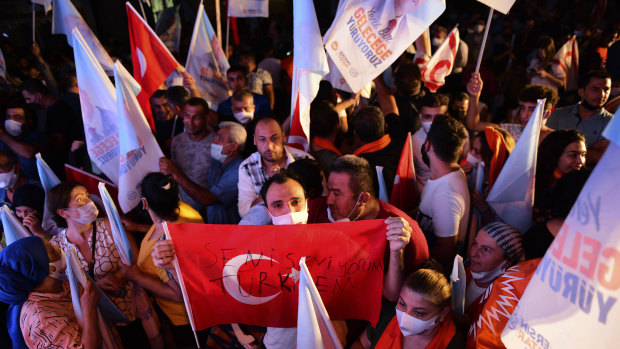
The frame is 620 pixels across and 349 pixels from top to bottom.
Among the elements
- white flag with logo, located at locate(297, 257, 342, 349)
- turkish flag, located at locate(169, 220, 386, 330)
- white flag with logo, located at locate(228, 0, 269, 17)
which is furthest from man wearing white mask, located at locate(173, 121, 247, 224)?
white flag with logo, located at locate(228, 0, 269, 17)

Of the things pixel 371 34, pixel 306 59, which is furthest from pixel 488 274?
pixel 306 59

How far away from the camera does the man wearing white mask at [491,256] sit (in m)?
2.47

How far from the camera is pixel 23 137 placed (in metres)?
4.76

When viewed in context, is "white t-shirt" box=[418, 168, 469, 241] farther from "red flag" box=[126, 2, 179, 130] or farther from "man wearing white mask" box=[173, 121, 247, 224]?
"red flag" box=[126, 2, 179, 130]

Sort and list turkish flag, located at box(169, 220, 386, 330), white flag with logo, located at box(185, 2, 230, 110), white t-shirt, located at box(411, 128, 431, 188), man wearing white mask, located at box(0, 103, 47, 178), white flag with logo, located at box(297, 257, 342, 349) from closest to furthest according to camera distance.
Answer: white flag with logo, located at box(297, 257, 342, 349) → turkish flag, located at box(169, 220, 386, 330) → white t-shirt, located at box(411, 128, 431, 188) → man wearing white mask, located at box(0, 103, 47, 178) → white flag with logo, located at box(185, 2, 230, 110)

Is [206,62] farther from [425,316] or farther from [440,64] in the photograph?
[425,316]

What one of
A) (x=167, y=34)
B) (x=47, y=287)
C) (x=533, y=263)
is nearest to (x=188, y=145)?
(x=47, y=287)

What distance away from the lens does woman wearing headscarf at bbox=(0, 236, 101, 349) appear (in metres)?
2.23

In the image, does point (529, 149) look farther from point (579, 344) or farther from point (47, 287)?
point (47, 287)

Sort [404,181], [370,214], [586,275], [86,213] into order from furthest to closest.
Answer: [404,181]
[86,213]
[370,214]
[586,275]

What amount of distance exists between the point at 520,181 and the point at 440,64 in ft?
8.94

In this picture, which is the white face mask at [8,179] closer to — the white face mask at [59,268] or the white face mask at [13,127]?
the white face mask at [13,127]

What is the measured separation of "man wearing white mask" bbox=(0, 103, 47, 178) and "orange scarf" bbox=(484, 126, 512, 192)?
4717 mm

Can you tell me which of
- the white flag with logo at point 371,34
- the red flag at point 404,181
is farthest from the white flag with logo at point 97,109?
the red flag at point 404,181
